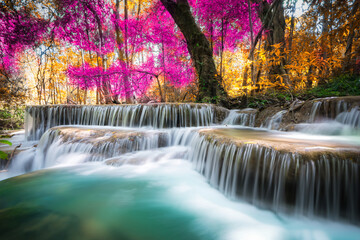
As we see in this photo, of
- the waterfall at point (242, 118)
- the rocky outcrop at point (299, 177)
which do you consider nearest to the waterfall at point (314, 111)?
the waterfall at point (242, 118)

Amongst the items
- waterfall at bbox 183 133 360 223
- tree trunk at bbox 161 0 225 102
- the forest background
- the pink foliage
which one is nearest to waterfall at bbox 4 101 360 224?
waterfall at bbox 183 133 360 223

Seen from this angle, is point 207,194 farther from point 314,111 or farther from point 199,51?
point 199,51

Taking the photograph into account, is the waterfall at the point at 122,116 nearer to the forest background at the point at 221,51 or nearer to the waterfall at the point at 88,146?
the forest background at the point at 221,51

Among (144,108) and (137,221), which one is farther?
(144,108)

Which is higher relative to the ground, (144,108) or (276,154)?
(144,108)

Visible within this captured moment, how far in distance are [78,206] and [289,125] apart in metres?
4.07

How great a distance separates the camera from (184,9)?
7102mm

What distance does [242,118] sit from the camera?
16.8 feet

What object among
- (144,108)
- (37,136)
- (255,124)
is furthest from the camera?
(37,136)

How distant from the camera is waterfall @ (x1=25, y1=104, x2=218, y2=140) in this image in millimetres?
5535

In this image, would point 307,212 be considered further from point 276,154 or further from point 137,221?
point 137,221

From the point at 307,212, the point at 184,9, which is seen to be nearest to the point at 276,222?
the point at 307,212

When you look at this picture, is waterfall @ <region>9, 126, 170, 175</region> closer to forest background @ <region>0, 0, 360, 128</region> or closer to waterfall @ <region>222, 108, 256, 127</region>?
forest background @ <region>0, 0, 360, 128</region>

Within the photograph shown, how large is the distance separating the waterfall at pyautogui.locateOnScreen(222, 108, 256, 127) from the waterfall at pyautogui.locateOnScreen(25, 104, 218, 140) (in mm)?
489
